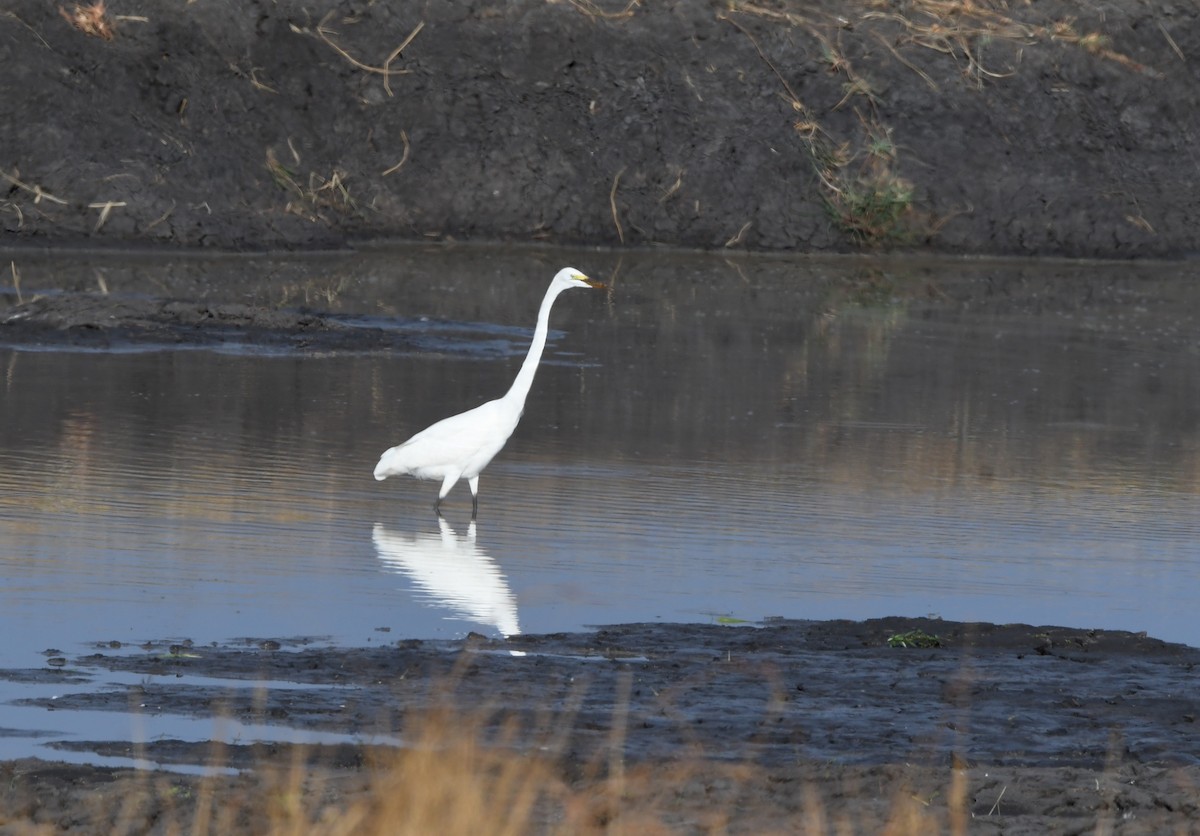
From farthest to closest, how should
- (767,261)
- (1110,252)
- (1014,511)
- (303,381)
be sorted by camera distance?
(1110,252) < (767,261) < (303,381) < (1014,511)

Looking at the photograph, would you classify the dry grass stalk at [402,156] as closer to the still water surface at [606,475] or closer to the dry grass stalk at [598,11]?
the dry grass stalk at [598,11]

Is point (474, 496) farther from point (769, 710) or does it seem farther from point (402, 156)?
point (402, 156)

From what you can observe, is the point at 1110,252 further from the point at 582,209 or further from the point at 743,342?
the point at 743,342

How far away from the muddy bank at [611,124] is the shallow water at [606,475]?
6494 mm

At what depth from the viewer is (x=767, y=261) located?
106 ft

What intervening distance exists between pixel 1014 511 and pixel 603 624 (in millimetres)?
4541

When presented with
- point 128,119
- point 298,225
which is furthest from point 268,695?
point 128,119

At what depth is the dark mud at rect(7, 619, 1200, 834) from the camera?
22.4ft

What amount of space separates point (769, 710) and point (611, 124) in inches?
1068

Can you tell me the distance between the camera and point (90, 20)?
32.3 meters

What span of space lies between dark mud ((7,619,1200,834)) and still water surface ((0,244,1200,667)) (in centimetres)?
61

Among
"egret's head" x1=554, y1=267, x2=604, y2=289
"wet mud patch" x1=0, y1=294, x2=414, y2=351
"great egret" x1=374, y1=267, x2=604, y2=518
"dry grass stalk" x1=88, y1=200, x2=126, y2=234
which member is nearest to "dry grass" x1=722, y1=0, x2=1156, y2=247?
"dry grass stalk" x1=88, y1=200, x2=126, y2=234

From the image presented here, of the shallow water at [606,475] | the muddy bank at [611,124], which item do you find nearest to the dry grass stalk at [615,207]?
the muddy bank at [611,124]

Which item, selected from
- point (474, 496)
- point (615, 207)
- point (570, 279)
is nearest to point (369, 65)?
point (615, 207)
